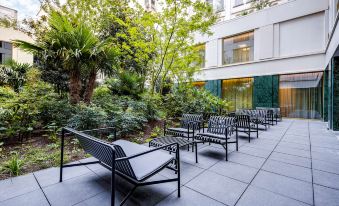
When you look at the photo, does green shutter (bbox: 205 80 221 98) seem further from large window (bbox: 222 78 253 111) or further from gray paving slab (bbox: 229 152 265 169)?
gray paving slab (bbox: 229 152 265 169)

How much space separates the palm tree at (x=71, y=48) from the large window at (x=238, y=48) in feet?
36.4

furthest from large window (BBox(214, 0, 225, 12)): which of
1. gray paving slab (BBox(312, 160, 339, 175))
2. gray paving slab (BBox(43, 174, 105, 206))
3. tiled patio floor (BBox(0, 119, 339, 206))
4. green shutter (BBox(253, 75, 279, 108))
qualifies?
gray paving slab (BBox(43, 174, 105, 206))

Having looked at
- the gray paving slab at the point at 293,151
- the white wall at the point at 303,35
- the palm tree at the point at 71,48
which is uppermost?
the white wall at the point at 303,35

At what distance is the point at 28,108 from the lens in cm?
496

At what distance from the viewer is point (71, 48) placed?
5.73 meters

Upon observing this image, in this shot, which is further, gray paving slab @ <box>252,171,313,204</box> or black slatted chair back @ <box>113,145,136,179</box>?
gray paving slab @ <box>252,171,313,204</box>

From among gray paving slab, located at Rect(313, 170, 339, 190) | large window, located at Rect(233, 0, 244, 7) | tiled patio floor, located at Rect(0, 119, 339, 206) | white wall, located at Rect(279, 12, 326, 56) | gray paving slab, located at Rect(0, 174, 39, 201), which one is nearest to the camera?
tiled patio floor, located at Rect(0, 119, 339, 206)

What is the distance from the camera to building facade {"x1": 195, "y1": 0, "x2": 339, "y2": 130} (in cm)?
1016

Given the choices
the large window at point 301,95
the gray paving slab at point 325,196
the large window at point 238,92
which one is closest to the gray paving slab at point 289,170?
the gray paving slab at point 325,196

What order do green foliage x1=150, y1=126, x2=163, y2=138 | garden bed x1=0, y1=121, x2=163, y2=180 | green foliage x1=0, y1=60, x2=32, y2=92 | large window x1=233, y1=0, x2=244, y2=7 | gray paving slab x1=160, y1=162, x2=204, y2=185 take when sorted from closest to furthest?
gray paving slab x1=160, y1=162, x2=204, y2=185, garden bed x1=0, y1=121, x2=163, y2=180, green foliage x1=150, y1=126, x2=163, y2=138, green foliage x1=0, y1=60, x2=32, y2=92, large window x1=233, y1=0, x2=244, y2=7

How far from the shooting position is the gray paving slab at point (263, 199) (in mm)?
2283

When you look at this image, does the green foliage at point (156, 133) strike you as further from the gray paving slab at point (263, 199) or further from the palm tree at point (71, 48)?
the gray paving slab at point (263, 199)

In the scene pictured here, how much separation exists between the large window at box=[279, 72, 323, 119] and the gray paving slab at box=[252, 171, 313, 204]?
34.6 feet

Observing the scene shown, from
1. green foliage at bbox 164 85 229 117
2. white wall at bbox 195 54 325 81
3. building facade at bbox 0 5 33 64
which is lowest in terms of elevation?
green foliage at bbox 164 85 229 117
